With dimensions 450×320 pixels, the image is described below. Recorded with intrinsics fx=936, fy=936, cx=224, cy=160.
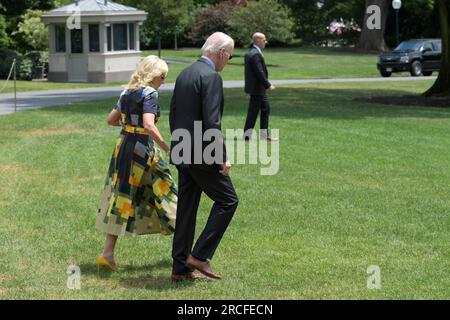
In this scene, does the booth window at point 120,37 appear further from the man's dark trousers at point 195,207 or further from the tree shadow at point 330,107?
the man's dark trousers at point 195,207

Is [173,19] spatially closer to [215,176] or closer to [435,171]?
[435,171]

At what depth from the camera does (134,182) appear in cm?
807

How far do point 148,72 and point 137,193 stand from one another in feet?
3.47

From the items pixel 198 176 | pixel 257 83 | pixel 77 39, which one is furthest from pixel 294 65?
pixel 198 176

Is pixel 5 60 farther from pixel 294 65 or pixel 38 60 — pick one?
pixel 294 65

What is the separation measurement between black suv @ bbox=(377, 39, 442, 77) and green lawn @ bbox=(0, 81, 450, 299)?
25.8m

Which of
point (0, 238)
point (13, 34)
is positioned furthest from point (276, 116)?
point (13, 34)

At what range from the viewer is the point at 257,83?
55.5 feet

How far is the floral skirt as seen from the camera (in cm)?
806

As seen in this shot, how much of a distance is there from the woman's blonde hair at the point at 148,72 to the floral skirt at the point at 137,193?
0.44 meters

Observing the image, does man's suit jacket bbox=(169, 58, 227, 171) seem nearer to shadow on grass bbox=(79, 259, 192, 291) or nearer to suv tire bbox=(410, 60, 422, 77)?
shadow on grass bbox=(79, 259, 192, 291)

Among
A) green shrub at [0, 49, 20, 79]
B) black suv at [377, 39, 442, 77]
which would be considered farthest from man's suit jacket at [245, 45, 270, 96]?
black suv at [377, 39, 442, 77]
